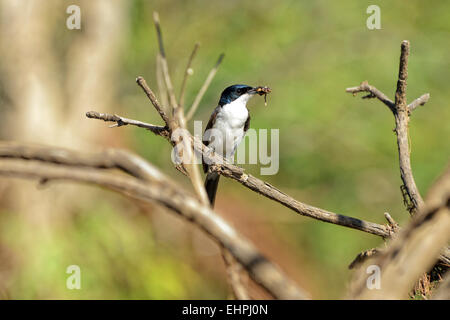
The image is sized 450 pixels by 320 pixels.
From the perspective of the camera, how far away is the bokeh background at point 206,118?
5.84m

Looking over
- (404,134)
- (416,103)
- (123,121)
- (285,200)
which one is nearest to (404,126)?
(404,134)

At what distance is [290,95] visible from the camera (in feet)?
37.3

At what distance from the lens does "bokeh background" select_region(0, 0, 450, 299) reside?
5.84m

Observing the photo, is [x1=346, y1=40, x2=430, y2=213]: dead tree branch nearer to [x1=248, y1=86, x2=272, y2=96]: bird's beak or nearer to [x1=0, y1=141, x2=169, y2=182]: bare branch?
[x1=0, y1=141, x2=169, y2=182]: bare branch

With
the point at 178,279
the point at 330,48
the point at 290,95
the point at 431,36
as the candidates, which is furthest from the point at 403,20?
Answer: the point at 178,279

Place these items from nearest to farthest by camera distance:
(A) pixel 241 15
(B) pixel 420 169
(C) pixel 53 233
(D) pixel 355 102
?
(C) pixel 53 233
(B) pixel 420 169
(D) pixel 355 102
(A) pixel 241 15

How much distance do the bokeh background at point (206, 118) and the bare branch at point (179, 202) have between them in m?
4.43

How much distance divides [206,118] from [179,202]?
311 inches

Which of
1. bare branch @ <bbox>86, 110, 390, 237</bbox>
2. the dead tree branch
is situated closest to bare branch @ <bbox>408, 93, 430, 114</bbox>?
the dead tree branch

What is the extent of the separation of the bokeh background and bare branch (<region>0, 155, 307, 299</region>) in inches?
174

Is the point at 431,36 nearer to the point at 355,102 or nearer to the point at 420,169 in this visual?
the point at 355,102

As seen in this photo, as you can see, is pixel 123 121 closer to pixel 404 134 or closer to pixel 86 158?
pixel 404 134

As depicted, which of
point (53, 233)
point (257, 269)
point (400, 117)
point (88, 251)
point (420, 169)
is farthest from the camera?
point (420, 169)

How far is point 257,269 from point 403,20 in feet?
42.3
